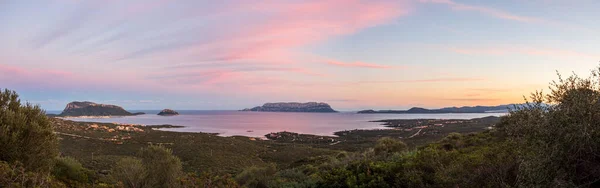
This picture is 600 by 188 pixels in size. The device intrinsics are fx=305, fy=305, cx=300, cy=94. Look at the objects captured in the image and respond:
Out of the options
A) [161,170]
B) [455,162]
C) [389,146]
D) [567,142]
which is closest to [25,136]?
[161,170]

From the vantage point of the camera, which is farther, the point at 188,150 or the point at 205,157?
the point at 188,150

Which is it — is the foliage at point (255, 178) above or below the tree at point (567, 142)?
below

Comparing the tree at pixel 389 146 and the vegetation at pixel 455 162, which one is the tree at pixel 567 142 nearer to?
the vegetation at pixel 455 162

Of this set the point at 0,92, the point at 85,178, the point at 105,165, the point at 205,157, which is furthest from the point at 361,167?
the point at 205,157

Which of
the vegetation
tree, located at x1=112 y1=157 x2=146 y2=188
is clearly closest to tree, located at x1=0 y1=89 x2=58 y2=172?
the vegetation

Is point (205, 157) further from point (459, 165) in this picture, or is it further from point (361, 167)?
point (459, 165)

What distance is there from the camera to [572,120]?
521 centimetres

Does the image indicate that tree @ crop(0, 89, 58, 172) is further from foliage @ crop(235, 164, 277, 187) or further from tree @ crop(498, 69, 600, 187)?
tree @ crop(498, 69, 600, 187)

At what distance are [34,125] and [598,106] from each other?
14470mm

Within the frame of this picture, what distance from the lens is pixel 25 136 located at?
9.82 metres

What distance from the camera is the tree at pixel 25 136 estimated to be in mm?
9188

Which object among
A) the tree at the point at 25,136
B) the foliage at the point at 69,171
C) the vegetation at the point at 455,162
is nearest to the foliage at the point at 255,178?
the vegetation at the point at 455,162

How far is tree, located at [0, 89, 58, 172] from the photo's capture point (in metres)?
9.19

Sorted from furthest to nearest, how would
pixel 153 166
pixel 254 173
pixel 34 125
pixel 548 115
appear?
pixel 254 173, pixel 153 166, pixel 34 125, pixel 548 115
